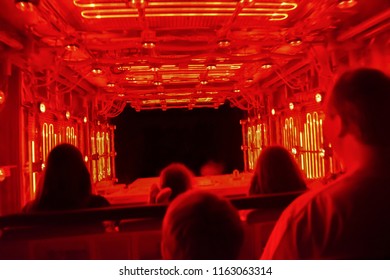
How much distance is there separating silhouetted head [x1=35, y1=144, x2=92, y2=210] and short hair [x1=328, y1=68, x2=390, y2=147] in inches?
46.2

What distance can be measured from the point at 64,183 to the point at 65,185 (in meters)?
0.01

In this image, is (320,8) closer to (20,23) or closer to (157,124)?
(20,23)

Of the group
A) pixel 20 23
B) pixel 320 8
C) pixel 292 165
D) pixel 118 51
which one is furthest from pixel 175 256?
pixel 118 51

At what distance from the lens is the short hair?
2.11 feet

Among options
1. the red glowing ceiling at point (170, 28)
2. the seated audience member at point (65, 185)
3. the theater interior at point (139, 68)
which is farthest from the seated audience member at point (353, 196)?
the red glowing ceiling at point (170, 28)

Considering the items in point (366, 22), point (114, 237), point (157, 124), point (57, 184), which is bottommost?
point (114, 237)

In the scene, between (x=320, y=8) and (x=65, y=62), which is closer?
(x=320, y=8)

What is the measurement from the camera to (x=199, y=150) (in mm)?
6383

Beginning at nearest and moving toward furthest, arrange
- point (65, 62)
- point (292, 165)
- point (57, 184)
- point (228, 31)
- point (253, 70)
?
point (57, 184), point (292, 165), point (228, 31), point (65, 62), point (253, 70)

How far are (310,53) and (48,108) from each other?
2.53 meters

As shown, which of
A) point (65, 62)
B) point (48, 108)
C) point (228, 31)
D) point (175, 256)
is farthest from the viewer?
point (48, 108)

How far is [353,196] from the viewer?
60 centimetres

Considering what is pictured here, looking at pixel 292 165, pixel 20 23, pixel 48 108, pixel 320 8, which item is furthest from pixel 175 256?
pixel 48 108

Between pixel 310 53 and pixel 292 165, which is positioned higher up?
pixel 310 53
